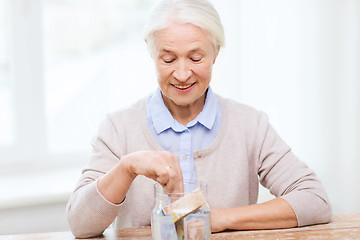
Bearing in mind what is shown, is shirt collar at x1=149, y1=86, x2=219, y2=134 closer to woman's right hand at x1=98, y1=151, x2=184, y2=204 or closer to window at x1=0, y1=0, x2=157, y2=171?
woman's right hand at x1=98, y1=151, x2=184, y2=204

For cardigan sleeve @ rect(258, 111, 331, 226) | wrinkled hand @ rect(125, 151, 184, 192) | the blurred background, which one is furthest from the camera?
the blurred background

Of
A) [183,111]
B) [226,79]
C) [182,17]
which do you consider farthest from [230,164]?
[226,79]

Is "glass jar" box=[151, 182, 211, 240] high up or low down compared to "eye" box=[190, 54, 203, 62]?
down

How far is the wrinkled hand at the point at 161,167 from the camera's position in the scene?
121cm

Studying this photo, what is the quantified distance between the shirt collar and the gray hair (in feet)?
0.66

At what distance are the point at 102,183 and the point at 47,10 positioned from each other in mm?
1593

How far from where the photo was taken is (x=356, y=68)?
2643 millimetres

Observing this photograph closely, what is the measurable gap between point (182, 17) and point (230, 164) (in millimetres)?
515

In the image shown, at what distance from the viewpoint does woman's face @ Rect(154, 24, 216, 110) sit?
1540mm

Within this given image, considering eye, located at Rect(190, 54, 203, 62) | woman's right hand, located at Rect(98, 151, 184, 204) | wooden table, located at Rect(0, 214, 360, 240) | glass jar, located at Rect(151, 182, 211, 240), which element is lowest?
wooden table, located at Rect(0, 214, 360, 240)

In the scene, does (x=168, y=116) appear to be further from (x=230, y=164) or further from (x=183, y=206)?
(x=183, y=206)

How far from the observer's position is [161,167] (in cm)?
122

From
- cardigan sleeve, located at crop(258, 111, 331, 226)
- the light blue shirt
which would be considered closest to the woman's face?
the light blue shirt

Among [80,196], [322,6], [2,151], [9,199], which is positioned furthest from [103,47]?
[80,196]
